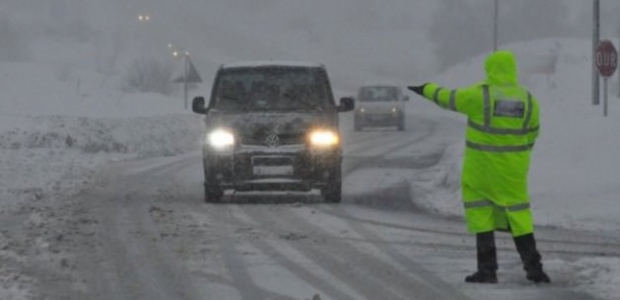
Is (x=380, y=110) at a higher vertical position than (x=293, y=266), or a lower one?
higher

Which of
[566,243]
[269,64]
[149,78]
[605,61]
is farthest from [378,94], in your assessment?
[149,78]

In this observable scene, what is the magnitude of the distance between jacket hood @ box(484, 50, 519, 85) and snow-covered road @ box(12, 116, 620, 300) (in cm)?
146

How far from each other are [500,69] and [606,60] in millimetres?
14772

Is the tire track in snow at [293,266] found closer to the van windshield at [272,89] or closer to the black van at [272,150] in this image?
the black van at [272,150]

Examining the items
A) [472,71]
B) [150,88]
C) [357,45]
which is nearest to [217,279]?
[150,88]

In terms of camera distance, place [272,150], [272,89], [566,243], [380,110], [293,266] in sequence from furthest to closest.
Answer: [380,110]
[272,89]
[272,150]
[566,243]
[293,266]

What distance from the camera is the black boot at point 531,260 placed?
Result: 9.42 m

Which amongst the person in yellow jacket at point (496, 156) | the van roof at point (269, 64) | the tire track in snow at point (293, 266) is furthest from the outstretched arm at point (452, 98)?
the van roof at point (269, 64)

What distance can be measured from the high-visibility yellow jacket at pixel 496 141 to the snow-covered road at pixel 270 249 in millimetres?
530

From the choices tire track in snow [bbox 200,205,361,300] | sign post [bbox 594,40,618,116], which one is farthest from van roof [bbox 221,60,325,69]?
sign post [bbox 594,40,618,116]

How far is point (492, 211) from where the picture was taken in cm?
961

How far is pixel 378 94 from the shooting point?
44.5 m

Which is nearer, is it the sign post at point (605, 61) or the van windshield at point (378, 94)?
the sign post at point (605, 61)

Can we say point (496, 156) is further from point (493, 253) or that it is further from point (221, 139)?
point (221, 139)
